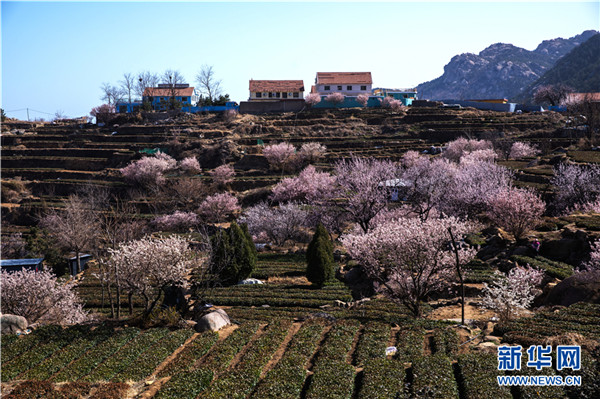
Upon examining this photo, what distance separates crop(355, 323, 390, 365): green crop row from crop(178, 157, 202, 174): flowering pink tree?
55.9 metres

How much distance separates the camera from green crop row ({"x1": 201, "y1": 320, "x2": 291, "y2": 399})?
13312 mm

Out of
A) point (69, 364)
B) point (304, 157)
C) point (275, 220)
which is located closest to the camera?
point (69, 364)

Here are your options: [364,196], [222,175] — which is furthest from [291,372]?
[222,175]

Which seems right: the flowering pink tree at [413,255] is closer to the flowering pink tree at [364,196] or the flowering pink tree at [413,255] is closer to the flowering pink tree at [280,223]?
the flowering pink tree at [364,196]

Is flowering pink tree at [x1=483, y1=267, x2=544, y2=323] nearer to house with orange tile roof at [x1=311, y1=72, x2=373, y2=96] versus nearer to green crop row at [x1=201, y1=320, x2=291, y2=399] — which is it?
green crop row at [x1=201, y1=320, x2=291, y2=399]

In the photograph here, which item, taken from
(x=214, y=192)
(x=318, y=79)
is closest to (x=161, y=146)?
(x=214, y=192)

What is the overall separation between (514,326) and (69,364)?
17095mm

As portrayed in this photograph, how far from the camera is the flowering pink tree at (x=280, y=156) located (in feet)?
232

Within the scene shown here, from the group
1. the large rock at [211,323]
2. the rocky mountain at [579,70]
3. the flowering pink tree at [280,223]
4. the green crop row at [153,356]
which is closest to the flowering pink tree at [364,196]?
the flowering pink tree at [280,223]

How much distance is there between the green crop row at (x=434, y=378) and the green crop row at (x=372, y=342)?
66.1 inches

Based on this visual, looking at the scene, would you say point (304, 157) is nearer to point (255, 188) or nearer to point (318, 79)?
point (255, 188)

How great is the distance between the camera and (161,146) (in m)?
80.6

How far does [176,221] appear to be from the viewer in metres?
54.2

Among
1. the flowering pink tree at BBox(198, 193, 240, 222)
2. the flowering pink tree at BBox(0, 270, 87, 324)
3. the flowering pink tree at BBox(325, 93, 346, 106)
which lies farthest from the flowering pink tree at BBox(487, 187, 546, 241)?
the flowering pink tree at BBox(325, 93, 346, 106)
